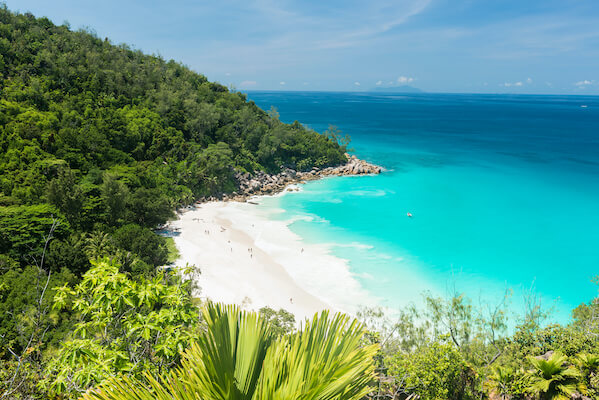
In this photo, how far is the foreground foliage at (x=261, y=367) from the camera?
334 centimetres

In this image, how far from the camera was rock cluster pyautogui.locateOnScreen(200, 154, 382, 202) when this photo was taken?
53.1m

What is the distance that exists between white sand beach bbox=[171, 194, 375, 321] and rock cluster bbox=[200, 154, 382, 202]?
1016 cm

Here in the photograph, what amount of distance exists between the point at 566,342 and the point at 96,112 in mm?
56965

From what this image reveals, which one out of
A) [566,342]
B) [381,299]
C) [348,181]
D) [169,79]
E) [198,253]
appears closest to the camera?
[566,342]

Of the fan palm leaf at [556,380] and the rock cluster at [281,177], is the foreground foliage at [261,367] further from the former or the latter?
the rock cluster at [281,177]

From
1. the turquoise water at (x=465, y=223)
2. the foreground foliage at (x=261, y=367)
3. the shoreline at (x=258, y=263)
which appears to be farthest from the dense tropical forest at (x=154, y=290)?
the turquoise water at (x=465, y=223)

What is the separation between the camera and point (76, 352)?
5234 mm

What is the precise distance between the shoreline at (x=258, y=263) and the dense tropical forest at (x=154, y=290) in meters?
2.58

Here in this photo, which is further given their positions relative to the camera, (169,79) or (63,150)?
(169,79)

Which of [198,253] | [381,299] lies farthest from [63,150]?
[381,299]

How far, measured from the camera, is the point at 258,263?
3197 cm

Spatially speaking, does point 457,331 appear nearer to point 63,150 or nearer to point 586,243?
point 586,243

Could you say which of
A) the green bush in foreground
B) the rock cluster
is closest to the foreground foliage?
the green bush in foreground

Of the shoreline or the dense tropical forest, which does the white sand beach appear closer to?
the shoreline
